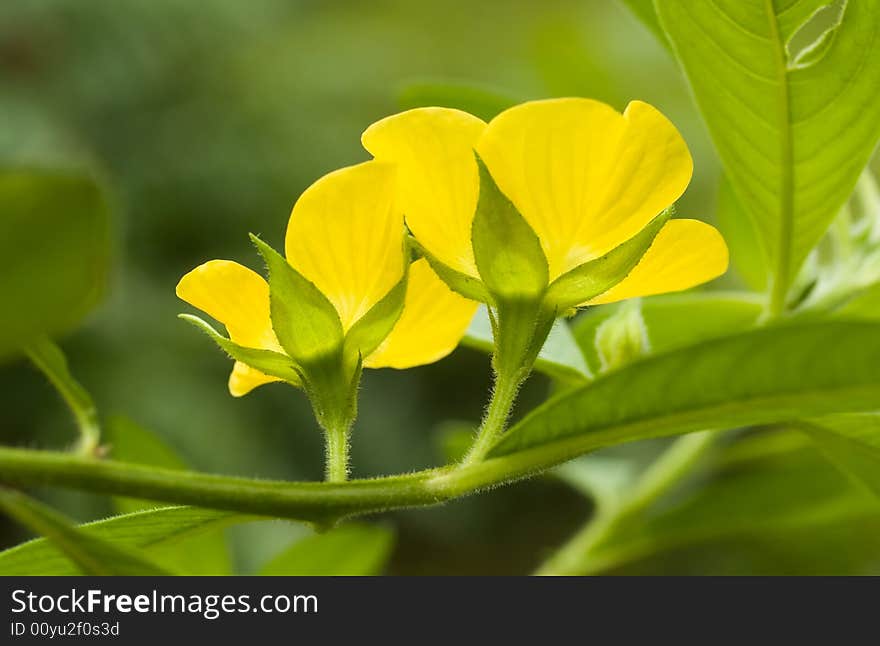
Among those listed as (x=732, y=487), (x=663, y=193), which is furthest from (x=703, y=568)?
(x=663, y=193)

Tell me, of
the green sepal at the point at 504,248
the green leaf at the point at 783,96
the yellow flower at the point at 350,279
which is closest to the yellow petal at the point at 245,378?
the yellow flower at the point at 350,279

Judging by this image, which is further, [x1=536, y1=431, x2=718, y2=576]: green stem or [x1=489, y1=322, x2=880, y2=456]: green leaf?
[x1=536, y1=431, x2=718, y2=576]: green stem

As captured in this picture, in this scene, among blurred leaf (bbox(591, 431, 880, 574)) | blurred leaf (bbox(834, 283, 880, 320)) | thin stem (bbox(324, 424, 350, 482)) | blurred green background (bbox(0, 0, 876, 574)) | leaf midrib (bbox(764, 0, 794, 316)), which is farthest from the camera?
blurred green background (bbox(0, 0, 876, 574))

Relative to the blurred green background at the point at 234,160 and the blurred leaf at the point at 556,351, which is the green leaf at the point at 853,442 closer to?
the blurred leaf at the point at 556,351

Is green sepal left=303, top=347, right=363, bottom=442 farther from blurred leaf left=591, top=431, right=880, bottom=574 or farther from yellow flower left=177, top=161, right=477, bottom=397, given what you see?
blurred leaf left=591, top=431, right=880, bottom=574

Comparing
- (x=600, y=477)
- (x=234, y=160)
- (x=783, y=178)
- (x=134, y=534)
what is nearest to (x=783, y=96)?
Answer: (x=783, y=178)

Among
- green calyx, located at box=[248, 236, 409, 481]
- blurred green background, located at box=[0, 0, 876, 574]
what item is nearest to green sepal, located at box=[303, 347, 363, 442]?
green calyx, located at box=[248, 236, 409, 481]
